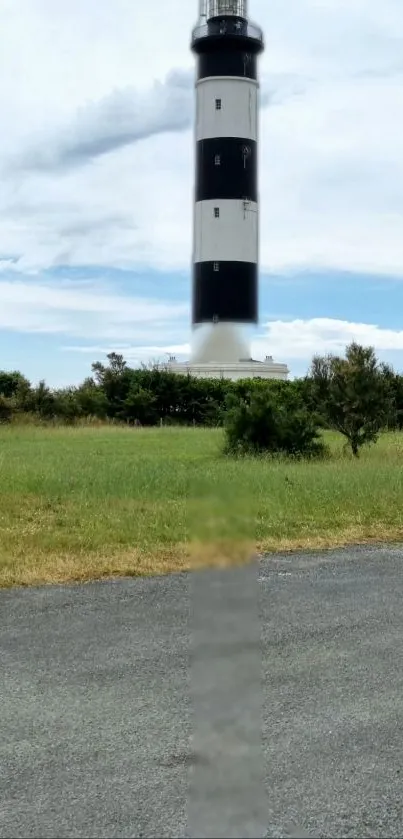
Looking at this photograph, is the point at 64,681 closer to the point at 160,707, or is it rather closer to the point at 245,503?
the point at 160,707

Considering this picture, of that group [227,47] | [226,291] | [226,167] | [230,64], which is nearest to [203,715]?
[226,291]

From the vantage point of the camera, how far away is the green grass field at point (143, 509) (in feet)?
25.0

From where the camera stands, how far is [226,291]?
118 feet

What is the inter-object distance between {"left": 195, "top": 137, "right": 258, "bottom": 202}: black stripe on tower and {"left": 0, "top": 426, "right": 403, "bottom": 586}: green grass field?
20897mm

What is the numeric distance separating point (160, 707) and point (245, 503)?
11.1 ft

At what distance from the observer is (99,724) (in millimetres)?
3754

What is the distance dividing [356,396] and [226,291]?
1745cm

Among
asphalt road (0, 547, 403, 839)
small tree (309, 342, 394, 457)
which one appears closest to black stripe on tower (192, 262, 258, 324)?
small tree (309, 342, 394, 457)

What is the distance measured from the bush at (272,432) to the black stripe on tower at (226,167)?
18.3m

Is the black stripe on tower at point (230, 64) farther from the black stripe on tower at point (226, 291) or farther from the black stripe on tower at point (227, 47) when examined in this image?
the black stripe on tower at point (226, 291)

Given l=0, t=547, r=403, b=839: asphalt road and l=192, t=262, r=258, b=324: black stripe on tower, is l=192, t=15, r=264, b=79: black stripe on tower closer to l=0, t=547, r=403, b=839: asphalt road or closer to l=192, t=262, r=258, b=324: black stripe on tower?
l=192, t=262, r=258, b=324: black stripe on tower

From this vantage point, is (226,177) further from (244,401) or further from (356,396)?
(356,396)

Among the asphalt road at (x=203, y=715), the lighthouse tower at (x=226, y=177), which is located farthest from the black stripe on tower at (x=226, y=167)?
the asphalt road at (x=203, y=715)

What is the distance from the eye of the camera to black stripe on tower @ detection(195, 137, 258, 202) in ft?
116
